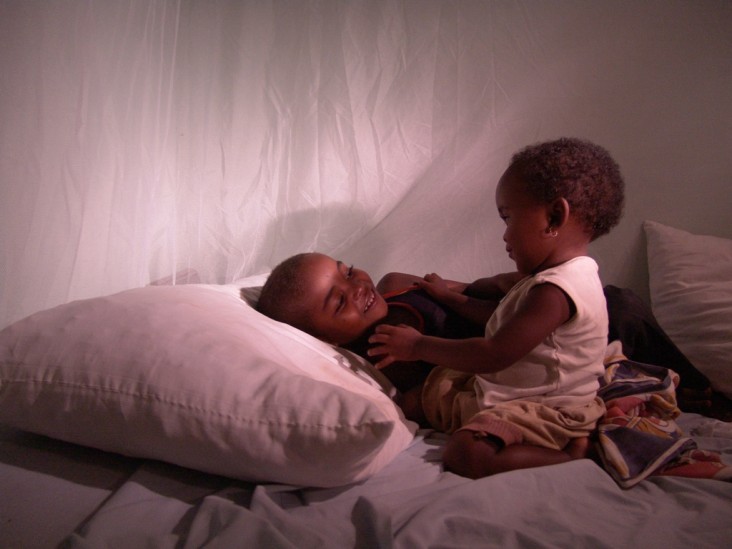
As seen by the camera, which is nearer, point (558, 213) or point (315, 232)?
point (558, 213)

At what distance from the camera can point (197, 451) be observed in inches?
24.3

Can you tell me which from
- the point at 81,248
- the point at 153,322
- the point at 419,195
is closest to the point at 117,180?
the point at 81,248

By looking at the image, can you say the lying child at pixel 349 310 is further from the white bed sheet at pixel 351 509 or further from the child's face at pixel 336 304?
the white bed sheet at pixel 351 509

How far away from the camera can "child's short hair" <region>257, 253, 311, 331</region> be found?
40.0 inches

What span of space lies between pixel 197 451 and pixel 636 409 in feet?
2.53

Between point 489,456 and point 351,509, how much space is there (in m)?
0.24

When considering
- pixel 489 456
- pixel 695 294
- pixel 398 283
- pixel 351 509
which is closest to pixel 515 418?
pixel 489 456

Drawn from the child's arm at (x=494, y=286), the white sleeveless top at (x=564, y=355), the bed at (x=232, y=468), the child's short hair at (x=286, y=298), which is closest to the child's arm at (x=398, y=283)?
the child's arm at (x=494, y=286)

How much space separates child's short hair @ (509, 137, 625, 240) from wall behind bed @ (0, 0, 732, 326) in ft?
1.79

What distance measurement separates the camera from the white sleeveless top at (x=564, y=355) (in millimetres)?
832

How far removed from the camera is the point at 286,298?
1018 millimetres

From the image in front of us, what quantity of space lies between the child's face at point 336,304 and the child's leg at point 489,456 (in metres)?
0.34

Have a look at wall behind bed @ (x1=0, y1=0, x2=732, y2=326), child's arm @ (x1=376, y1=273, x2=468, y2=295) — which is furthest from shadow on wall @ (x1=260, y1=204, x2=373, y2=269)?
child's arm @ (x1=376, y1=273, x2=468, y2=295)

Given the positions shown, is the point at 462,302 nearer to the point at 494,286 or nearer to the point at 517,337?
the point at 494,286
